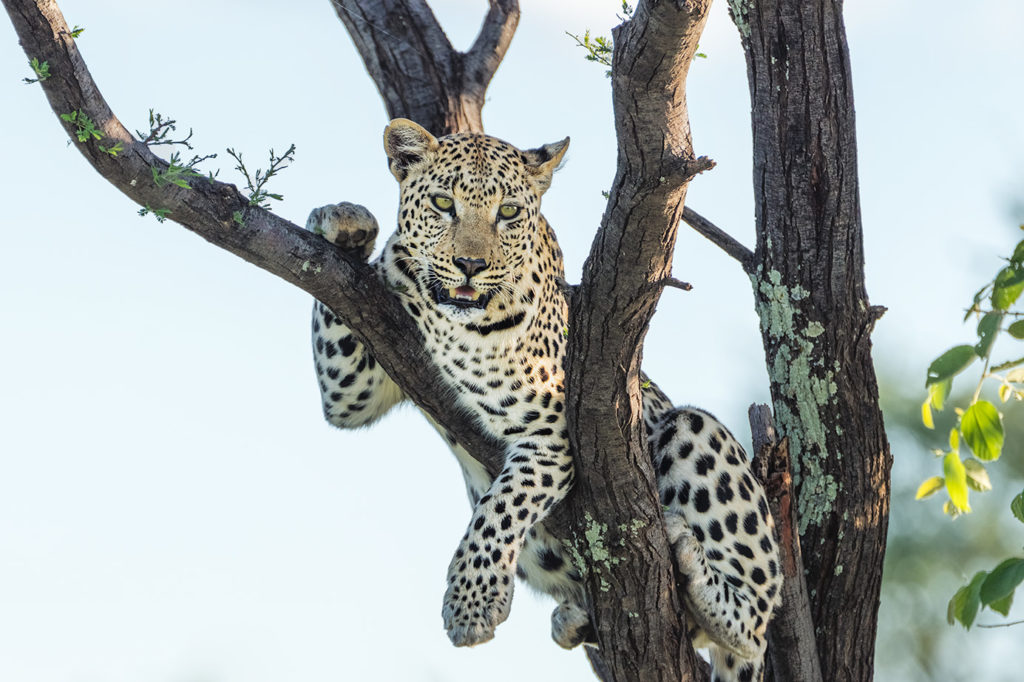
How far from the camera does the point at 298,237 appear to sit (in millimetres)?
5340

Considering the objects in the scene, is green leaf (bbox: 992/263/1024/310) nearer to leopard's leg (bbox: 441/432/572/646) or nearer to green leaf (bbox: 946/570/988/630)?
green leaf (bbox: 946/570/988/630)

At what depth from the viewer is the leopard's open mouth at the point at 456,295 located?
608cm

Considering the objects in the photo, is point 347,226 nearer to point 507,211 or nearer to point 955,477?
point 507,211

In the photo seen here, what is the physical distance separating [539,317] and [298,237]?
1.57 metres

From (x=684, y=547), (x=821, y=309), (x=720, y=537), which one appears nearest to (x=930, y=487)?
(x=684, y=547)

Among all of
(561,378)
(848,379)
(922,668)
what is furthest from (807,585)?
(922,668)

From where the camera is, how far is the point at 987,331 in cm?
254

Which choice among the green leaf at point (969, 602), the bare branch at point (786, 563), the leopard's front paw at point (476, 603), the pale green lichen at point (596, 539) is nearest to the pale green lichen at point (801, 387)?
the bare branch at point (786, 563)

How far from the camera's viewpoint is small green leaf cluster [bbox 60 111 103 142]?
15.2 ft

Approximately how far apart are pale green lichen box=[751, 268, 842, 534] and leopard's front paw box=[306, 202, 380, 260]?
2163 millimetres

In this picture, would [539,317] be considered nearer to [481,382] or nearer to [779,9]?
[481,382]

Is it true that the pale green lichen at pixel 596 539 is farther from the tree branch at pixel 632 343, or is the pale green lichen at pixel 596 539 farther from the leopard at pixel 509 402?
the leopard at pixel 509 402

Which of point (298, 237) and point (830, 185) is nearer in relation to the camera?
point (298, 237)

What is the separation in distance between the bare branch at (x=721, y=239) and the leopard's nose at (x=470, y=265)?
143 centimetres
